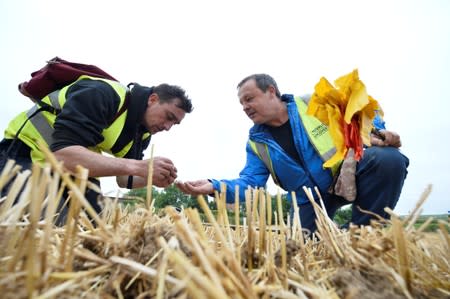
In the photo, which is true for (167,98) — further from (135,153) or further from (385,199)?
(385,199)

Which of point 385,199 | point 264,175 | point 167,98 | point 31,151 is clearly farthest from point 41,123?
point 385,199

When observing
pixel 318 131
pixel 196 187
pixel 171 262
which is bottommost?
pixel 171 262

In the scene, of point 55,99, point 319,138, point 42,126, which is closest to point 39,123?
point 42,126

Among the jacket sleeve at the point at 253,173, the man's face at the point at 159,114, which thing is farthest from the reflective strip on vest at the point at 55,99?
the jacket sleeve at the point at 253,173

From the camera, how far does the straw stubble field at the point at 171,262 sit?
14.9 inches

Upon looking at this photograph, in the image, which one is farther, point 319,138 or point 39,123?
point 319,138

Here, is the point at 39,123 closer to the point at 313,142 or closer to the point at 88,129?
the point at 88,129

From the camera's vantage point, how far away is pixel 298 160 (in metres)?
2.46

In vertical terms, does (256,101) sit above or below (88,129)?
above

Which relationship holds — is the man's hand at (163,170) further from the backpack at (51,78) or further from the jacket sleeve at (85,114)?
the backpack at (51,78)

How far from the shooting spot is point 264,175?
265 centimetres

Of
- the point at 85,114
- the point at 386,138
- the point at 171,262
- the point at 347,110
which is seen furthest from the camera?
the point at 386,138

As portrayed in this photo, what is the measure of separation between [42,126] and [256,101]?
1542mm

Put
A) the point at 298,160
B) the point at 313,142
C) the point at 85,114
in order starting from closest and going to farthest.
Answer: the point at 85,114 < the point at 313,142 < the point at 298,160
